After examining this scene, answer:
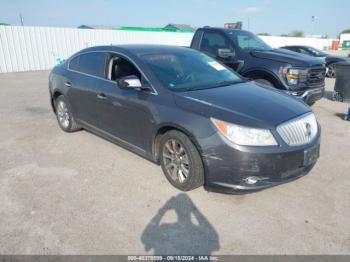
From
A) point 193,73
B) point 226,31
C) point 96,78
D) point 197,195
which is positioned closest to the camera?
point 197,195

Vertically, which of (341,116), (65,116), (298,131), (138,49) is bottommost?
(341,116)

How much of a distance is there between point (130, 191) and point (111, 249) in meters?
0.99

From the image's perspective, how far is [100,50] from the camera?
4461 millimetres

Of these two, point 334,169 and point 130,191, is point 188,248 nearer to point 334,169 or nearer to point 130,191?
point 130,191

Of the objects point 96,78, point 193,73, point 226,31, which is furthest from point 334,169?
point 226,31

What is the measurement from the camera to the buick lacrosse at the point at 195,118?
2.82 m

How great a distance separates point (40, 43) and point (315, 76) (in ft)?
50.7

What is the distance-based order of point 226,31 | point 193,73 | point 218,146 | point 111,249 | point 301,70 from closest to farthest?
1. point 111,249
2. point 218,146
3. point 193,73
4. point 301,70
5. point 226,31

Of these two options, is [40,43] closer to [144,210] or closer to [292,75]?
[292,75]

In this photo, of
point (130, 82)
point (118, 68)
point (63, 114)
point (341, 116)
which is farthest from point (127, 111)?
point (341, 116)

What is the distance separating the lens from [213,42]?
710 centimetres

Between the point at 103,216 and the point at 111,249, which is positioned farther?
the point at 103,216

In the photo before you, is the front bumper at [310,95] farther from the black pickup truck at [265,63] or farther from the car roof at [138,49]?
the car roof at [138,49]

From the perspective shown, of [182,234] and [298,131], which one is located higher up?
[298,131]
